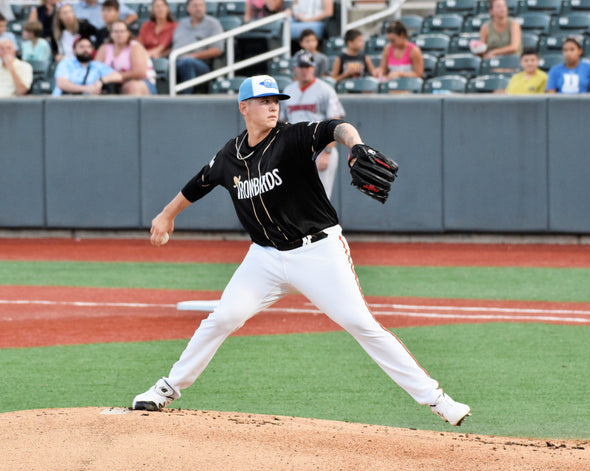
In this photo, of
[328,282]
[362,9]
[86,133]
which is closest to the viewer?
[328,282]

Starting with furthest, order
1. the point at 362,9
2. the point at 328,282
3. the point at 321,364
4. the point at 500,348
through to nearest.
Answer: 1. the point at 362,9
2. the point at 500,348
3. the point at 321,364
4. the point at 328,282

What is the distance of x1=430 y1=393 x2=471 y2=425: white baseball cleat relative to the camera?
16.7 feet

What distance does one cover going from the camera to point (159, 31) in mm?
16344

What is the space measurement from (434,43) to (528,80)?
2.17 metres

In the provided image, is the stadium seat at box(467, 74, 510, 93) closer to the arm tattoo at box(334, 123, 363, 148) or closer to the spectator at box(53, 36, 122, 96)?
the spectator at box(53, 36, 122, 96)

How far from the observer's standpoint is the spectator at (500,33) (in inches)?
567

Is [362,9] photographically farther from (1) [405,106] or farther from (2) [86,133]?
(2) [86,133]

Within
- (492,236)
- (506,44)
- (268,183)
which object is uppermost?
(506,44)

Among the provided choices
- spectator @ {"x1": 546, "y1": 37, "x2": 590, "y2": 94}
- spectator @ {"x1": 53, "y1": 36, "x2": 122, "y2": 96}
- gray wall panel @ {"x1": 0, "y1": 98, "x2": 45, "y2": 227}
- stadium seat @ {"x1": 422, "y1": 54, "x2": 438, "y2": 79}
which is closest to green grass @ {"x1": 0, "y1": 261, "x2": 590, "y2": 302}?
gray wall panel @ {"x1": 0, "y1": 98, "x2": 45, "y2": 227}

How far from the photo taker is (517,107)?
14.0 metres

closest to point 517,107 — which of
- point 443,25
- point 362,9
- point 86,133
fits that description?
point 443,25

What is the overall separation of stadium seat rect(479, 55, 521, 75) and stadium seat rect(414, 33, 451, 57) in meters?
0.96

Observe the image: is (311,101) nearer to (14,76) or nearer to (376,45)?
(376,45)

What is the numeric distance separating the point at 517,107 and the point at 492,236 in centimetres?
186
